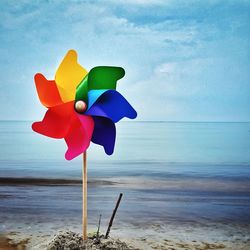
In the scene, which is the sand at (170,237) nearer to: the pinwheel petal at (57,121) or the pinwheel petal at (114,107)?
the pinwheel petal at (57,121)

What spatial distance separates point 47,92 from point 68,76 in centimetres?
21

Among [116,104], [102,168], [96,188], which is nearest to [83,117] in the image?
[116,104]

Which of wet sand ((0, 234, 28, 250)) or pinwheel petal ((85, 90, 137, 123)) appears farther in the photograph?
wet sand ((0, 234, 28, 250))

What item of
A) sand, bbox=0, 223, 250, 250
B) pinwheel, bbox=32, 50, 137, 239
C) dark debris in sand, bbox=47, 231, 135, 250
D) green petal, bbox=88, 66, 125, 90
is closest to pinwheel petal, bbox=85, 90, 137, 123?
pinwheel, bbox=32, 50, 137, 239

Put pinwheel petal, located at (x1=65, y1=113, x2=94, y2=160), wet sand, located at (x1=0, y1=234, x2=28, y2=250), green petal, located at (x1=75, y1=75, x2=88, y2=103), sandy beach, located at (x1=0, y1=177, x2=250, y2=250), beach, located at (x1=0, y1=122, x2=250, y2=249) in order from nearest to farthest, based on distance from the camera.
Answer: pinwheel petal, located at (x1=65, y1=113, x2=94, y2=160) < green petal, located at (x1=75, y1=75, x2=88, y2=103) < wet sand, located at (x1=0, y1=234, x2=28, y2=250) < sandy beach, located at (x1=0, y1=177, x2=250, y2=250) < beach, located at (x1=0, y1=122, x2=250, y2=249)

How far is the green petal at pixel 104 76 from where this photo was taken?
3.54 meters

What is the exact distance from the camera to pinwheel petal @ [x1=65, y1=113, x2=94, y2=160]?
3.43 meters

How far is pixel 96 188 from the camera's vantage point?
644cm

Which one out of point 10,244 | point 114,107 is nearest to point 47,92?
point 114,107

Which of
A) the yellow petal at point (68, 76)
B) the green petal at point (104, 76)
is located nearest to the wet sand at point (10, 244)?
the yellow petal at point (68, 76)

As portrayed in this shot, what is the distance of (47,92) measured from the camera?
11.7ft

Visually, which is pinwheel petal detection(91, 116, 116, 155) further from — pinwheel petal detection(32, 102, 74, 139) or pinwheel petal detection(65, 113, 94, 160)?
pinwheel petal detection(32, 102, 74, 139)

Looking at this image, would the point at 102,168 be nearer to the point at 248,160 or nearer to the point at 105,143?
the point at 248,160

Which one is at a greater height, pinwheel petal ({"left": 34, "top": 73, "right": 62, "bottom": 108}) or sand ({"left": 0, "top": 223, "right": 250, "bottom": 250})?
pinwheel petal ({"left": 34, "top": 73, "right": 62, "bottom": 108})
